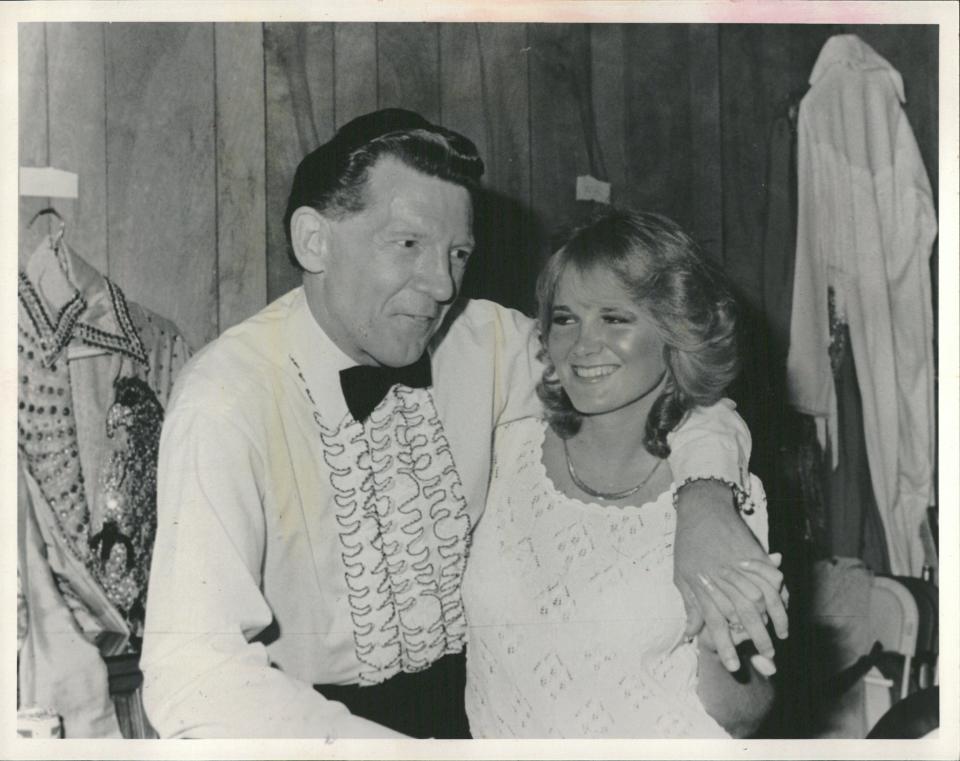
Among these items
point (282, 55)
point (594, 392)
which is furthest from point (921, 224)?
point (282, 55)

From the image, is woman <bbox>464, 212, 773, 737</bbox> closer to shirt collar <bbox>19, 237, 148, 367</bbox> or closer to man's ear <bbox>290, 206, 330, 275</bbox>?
man's ear <bbox>290, 206, 330, 275</bbox>

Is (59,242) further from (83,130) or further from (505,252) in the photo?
(505,252)

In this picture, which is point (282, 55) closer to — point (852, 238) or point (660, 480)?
point (660, 480)

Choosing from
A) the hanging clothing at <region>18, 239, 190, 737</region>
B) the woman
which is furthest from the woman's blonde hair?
the hanging clothing at <region>18, 239, 190, 737</region>

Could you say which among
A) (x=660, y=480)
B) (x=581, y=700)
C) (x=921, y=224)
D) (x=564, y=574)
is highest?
(x=921, y=224)

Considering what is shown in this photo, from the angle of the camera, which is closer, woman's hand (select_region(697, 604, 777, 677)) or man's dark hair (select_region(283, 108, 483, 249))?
woman's hand (select_region(697, 604, 777, 677))

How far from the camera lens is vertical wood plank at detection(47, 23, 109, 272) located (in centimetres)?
143

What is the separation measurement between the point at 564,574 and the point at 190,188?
0.76m

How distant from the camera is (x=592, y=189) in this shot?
170 centimetres

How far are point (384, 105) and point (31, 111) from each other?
489 mm

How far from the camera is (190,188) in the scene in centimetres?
148

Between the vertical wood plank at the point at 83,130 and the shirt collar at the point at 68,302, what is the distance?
24 mm

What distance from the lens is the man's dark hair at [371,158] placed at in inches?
56.6

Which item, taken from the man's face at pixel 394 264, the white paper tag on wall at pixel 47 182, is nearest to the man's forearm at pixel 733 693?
the man's face at pixel 394 264
